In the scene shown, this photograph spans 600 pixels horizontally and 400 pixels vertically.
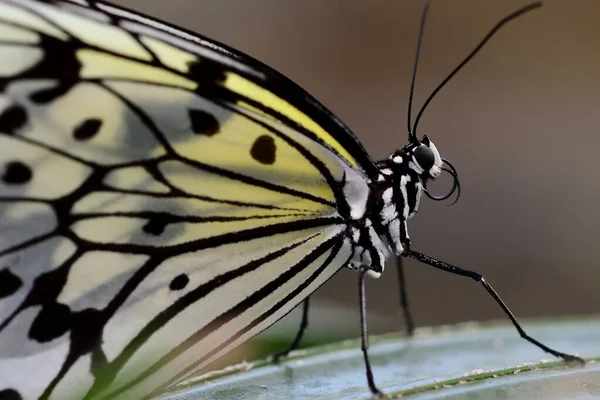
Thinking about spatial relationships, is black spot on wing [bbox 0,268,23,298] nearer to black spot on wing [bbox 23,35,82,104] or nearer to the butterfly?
the butterfly

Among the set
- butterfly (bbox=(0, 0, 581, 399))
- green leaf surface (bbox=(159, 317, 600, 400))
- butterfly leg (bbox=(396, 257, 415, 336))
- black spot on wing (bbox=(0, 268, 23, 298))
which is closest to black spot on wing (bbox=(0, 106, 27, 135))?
butterfly (bbox=(0, 0, 581, 399))

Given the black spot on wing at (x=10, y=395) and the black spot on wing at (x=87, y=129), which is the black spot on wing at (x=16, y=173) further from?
the black spot on wing at (x=10, y=395)

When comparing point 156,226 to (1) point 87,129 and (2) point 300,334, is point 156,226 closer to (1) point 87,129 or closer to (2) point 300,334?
(1) point 87,129

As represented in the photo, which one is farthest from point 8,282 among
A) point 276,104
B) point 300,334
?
point 300,334

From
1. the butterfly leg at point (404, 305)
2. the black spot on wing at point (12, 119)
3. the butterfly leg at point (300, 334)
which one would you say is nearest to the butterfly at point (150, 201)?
the black spot on wing at point (12, 119)

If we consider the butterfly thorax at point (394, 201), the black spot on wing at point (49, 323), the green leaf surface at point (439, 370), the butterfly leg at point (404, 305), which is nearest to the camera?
the green leaf surface at point (439, 370)

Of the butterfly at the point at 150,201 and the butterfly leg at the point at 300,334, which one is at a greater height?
the butterfly at the point at 150,201
